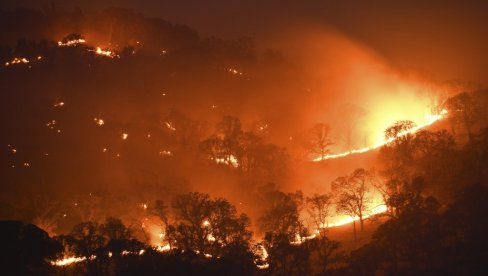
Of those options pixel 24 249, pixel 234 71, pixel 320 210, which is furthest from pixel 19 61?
pixel 24 249

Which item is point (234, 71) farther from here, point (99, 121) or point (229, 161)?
point (99, 121)

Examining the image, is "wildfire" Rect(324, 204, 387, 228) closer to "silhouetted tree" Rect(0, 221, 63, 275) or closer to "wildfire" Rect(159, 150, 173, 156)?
"wildfire" Rect(159, 150, 173, 156)

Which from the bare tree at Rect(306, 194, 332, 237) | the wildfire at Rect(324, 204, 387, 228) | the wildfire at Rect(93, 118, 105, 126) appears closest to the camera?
the bare tree at Rect(306, 194, 332, 237)

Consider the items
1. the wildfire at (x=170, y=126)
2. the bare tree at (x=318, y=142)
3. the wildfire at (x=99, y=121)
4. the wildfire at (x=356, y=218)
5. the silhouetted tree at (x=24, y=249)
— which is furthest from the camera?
the wildfire at (x=170, y=126)

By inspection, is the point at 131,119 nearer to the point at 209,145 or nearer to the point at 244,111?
the point at 209,145

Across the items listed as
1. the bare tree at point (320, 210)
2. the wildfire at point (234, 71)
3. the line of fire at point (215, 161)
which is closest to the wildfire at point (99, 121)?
the line of fire at point (215, 161)

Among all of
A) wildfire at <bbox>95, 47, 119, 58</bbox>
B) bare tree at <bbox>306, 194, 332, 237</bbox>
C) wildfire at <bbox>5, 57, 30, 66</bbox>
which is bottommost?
bare tree at <bbox>306, 194, 332, 237</bbox>

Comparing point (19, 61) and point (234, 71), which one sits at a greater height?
point (234, 71)

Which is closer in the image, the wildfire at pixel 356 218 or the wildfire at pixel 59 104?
the wildfire at pixel 356 218

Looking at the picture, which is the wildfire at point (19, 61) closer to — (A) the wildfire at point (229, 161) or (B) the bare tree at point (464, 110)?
(A) the wildfire at point (229, 161)

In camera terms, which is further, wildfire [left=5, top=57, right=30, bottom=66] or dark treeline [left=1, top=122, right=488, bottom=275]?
wildfire [left=5, top=57, right=30, bottom=66]

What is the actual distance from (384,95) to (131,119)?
6346 cm

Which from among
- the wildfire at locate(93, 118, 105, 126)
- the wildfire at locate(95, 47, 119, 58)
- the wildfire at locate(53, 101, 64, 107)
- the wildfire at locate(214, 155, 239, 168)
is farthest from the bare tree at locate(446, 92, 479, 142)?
the wildfire at locate(95, 47, 119, 58)

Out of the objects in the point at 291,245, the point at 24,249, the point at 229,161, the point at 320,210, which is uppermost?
the point at 229,161
